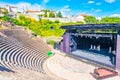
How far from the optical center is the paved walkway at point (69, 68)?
20.6 metres

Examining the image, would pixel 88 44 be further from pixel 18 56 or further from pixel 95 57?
pixel 18 56

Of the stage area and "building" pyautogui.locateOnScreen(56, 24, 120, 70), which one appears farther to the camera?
"building" pyautogui.locateOnScreen(56, 24, 120, 70)

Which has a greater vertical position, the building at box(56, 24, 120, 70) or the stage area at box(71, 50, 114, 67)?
the building at box(56, 24, 120, 70)

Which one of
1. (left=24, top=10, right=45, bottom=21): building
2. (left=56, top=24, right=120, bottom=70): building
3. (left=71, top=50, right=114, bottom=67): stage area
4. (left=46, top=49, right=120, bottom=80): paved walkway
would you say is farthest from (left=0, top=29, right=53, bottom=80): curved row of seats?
(left=24, top=10, right=45, bottom=21): building

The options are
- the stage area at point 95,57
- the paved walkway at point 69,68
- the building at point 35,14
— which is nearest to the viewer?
the paved walkway at point 69,68

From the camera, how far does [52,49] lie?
114 ft

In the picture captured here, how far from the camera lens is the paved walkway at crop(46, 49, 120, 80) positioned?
67.7 ft

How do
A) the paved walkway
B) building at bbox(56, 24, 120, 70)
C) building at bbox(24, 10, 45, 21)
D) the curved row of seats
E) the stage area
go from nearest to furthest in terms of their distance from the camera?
the curved row of seats, the paved walkway, the stage area, building at bbox(56, 24, 120, 70), building at bbox(24, 10, 45, 21)

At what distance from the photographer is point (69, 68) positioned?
23.9m

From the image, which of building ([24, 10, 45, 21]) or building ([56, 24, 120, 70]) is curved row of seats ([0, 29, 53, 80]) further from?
building ([24, 10, 45, 21])

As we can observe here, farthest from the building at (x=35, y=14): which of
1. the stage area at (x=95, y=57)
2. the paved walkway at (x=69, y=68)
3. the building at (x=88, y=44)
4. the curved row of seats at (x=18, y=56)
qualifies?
the paved walkway at (x=69, y=68)

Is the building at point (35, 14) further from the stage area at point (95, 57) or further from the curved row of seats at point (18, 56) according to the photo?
the stage area at point (95, 57)

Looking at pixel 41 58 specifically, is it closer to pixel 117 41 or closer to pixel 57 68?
pixel 57 68

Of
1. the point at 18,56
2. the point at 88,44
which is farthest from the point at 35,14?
the point at 18,56
